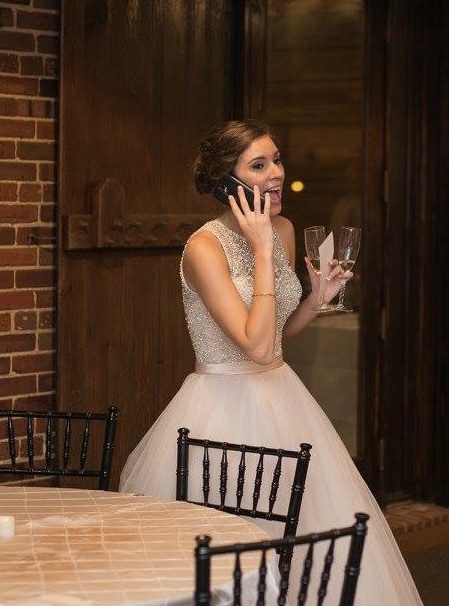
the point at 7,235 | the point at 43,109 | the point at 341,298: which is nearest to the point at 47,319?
the point at 7,235

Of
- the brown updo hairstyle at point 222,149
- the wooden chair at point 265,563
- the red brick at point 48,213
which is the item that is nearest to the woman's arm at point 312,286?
the brown updo hairstyle at point 222,149

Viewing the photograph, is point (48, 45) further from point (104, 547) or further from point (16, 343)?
point (104, 547)

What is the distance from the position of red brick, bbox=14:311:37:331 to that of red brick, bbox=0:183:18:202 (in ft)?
1.25

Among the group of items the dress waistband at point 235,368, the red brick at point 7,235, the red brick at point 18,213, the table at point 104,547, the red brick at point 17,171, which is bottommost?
the table at point 104,547

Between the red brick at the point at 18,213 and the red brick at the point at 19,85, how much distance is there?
0.38 meters

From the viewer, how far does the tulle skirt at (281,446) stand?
3594 millimetres

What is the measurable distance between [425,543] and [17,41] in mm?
2741

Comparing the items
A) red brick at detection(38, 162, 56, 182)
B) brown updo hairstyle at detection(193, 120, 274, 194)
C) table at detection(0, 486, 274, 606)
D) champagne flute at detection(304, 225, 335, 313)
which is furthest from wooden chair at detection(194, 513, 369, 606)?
red brick at detection(38, 162, 56, 182)

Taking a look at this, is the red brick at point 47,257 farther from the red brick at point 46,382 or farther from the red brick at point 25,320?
the red brick at point 46,382

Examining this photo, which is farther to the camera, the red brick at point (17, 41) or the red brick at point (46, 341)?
the red brick at point (46, 341)

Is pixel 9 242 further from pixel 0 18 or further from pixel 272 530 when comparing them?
pixel 272 530

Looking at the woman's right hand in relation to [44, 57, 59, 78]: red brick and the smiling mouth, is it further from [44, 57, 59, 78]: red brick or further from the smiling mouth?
[44, 57, 59, 78]: red brick

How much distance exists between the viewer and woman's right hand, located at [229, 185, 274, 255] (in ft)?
11.3

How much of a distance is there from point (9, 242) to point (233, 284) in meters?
1.03
